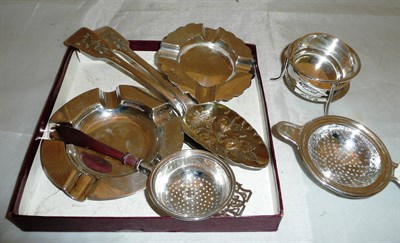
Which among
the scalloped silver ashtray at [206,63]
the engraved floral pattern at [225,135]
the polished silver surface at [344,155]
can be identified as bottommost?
the polished silver surface at [344,155]

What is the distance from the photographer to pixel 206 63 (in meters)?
1.04

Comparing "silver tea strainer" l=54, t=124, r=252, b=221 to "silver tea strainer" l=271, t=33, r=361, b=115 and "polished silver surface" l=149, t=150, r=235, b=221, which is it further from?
"silver tea strainer" l=271, t=33, r=361, b=115

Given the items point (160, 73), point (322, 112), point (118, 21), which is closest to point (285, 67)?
point (322, 112)

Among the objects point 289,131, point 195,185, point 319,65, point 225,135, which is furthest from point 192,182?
point 319,65

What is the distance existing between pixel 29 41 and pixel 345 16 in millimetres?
1042

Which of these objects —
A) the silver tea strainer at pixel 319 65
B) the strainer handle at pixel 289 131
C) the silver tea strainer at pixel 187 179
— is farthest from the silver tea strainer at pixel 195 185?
the silver tea strainer at pixel 319 65

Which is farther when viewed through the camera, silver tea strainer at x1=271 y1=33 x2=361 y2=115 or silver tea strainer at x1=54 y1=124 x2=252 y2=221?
silver tea strainer at x1=271 y1=33 x2=361 y2=115


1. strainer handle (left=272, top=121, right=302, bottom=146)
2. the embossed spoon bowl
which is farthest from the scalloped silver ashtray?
strainer handle (left=272, top=121, right=302, bottom=146)

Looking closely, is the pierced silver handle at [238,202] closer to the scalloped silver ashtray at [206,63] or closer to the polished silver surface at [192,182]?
the polished silver surface at [192,182]

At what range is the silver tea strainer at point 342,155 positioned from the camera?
0.82 meters

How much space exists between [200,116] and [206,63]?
183mm

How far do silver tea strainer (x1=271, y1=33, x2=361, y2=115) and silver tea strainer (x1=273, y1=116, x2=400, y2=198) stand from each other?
0.27 ft

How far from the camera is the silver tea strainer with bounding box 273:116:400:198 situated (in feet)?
2.68

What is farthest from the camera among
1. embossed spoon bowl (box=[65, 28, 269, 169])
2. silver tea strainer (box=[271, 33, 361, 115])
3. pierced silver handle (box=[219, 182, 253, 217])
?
silver tea strainer (box=[271, 33, 361, 115])
